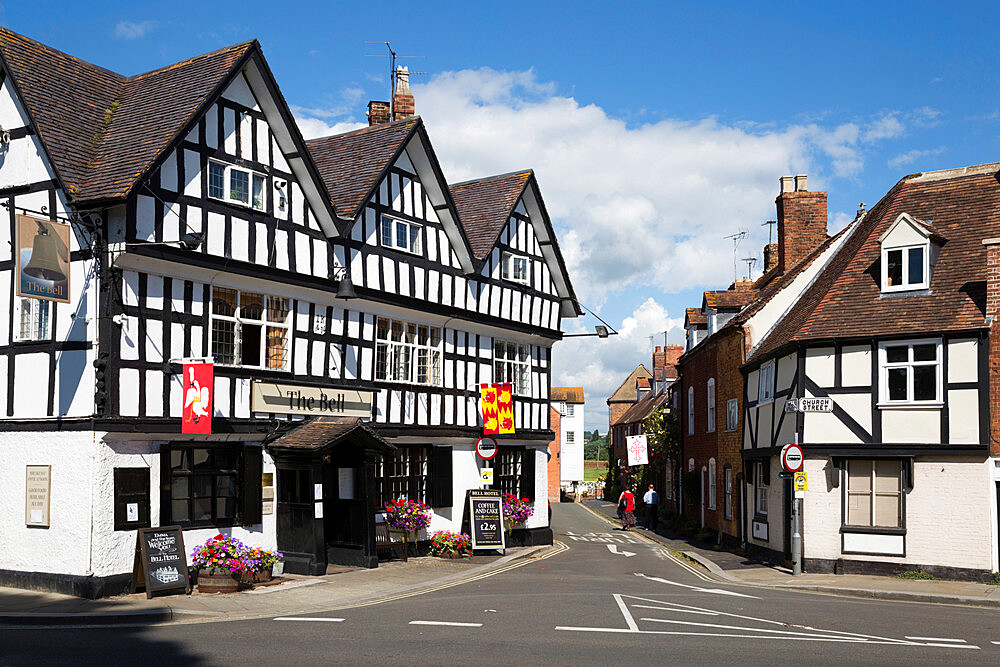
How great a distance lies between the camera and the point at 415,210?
25531mm

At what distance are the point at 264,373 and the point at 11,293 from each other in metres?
5.09

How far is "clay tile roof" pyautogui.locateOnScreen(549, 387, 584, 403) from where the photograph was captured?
3223 inches

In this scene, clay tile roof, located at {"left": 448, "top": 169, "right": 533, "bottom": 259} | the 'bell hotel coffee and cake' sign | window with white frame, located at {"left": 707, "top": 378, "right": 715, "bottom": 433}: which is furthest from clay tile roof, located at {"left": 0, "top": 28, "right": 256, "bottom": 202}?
window with white frame, located at {"left": 707, "top": 378, "right": 715, "bottom": 433}

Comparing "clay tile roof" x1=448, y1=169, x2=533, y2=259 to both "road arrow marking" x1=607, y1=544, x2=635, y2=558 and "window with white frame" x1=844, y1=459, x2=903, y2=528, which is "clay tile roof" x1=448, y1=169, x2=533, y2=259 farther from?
"window with white frame" x1=844, y1=459, x2=903, y2=528

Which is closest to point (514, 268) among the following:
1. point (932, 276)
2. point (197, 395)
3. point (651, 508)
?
point (932, 276)

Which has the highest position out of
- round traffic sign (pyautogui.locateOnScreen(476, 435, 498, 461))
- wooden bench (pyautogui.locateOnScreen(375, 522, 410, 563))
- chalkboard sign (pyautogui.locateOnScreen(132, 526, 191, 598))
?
round traffic sign (pyautogui.locateOnScreen(476, 435, 498, 461))

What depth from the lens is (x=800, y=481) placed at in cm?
2219

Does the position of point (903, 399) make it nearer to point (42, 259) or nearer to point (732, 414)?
point (732, 414)

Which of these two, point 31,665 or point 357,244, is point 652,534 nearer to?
point 357,244

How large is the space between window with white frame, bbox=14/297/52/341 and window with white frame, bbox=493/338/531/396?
1383 centimetres

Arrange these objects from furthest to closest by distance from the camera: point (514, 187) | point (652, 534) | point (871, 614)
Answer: point (652, 534) < point (514, 187) < point (871, 614)

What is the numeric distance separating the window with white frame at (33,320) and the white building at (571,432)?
213 feet

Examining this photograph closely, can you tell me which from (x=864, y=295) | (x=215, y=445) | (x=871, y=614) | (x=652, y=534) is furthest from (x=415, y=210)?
(x=652, y=534)

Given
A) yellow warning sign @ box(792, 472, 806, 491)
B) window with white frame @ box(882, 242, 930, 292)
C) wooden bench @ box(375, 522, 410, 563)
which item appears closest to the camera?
yellow warning sign @ box(792, 472, 806, 491)
